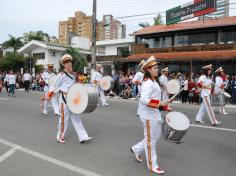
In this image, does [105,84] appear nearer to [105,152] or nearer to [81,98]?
[81,98]

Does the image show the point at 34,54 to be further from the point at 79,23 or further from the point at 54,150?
the point at 54,150

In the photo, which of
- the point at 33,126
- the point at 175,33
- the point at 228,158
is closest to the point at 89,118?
the point at 33,126

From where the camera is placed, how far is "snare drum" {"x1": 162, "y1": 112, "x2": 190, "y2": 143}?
5.43 metres

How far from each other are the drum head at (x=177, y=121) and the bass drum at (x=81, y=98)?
6.84ft

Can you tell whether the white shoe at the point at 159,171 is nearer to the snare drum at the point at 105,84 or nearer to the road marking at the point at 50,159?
the road marking at the point at 50,159

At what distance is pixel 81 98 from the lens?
7.19m

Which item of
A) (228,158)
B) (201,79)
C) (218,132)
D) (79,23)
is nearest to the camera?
(228,158)

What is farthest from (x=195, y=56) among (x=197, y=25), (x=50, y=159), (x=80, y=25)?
(x=80, y=25)

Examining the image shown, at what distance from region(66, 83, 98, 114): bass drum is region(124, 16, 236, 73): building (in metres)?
17.7

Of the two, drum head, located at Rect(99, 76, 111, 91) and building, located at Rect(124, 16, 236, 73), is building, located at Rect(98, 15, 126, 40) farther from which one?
drum head, located at Rect(99, 76, 111, 91)

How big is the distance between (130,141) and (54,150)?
176cm

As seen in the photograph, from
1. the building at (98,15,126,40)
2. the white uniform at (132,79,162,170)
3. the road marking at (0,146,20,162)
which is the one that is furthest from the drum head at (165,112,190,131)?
the building at (98,15,126,40)

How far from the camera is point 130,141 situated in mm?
7922

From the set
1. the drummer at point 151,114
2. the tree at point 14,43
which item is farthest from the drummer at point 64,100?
the tree at point 14,43
